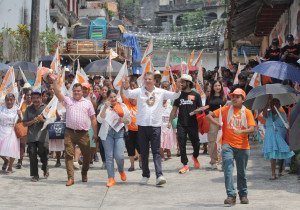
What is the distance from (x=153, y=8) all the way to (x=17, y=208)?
73026 mm

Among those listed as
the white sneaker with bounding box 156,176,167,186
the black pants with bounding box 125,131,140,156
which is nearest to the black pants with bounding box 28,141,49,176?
the black pants with bounding box 125,131,140,156

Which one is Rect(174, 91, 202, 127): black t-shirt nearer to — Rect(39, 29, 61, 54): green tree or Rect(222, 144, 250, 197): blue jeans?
Rect(222, 144, 250, 197): blue jeans

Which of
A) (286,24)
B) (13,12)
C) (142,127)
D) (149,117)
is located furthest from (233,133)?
(13,12)

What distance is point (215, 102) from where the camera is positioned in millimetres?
12781

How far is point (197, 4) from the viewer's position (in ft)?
249

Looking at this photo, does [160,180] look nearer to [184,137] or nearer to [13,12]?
[184,137]

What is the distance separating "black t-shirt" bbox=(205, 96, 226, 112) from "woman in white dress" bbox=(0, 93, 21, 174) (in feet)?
11.9

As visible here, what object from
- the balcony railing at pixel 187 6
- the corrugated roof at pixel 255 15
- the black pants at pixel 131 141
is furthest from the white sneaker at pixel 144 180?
the balcony railing at pixel 187 6

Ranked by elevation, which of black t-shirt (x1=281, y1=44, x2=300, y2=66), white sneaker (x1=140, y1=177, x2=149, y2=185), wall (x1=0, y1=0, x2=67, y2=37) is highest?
wall (x1=0, y1=0, x2=67, y2=37)

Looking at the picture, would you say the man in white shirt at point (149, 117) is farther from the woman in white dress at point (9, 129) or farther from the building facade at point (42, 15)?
the building facade at point (42, 15)

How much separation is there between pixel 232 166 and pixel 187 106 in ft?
11.4

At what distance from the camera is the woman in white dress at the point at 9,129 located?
12578mm

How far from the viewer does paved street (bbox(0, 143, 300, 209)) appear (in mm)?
9234

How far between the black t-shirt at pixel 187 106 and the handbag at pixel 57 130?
2.39 m
